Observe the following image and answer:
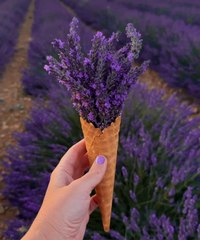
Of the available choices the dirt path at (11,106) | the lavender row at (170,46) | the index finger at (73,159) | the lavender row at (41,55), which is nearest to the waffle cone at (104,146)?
the index finger at (73,159)

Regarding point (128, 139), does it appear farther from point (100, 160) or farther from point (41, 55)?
point (41, 55)

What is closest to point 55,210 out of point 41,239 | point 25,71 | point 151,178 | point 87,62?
point 41,239

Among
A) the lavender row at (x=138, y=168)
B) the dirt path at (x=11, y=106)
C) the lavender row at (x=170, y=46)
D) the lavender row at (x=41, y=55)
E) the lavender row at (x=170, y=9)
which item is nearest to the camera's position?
the lavender row at (x=138, y=168)

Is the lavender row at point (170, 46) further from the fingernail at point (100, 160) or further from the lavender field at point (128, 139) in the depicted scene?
the fingernail at point (100, 160)

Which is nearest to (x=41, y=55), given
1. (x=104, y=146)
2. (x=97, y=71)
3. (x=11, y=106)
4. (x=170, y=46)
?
(x=11, y=106)

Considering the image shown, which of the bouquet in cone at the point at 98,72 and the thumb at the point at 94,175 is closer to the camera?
the bouquet in cone at the point at 98,72

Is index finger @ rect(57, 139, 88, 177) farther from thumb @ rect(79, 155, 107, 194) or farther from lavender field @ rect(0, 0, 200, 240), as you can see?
lavender field @ rect(0, 0, 200, 240)
